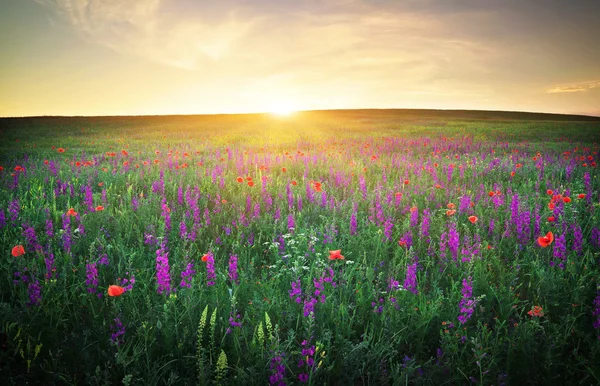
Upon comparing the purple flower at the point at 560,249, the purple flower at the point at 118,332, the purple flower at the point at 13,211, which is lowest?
the purple flower at the point at 118,332

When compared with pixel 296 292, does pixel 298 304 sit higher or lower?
lower

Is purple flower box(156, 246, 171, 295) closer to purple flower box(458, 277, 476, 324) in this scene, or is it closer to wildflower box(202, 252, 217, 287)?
wildflower box(202, 252, 217, 287)

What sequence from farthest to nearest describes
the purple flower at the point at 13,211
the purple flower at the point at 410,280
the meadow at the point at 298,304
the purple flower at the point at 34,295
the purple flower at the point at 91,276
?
the purple flower at the point at 13,211 < the purple flower at the point at 410,280 < the purple flower at the point at 91,276 < the purple flower at the point at 34,295 < the meadow at the point at 298,304

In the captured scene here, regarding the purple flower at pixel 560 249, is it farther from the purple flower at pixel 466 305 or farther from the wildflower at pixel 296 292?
the wildflower at pixel 296 292

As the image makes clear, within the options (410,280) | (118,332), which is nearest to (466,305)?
(410,280)

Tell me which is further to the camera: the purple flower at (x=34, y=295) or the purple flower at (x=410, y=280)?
the purple flower at (x=410, y=280)

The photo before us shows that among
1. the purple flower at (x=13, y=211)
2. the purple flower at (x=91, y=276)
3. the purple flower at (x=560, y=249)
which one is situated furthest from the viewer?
the purple flower at (x=13, y=211)

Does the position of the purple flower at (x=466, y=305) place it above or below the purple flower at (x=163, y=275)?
below

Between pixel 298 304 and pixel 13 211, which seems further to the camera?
pixel 13 211

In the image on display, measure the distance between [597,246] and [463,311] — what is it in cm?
205

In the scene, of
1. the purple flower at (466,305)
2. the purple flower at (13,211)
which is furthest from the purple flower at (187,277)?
the purple flower at (13,211)

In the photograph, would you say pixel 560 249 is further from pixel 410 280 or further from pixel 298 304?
pixel 298 304

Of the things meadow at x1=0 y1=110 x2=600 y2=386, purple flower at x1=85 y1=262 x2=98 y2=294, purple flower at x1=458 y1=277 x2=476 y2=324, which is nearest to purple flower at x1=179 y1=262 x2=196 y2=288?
meadow at x1=0 y1=110 x2=600 y2=386

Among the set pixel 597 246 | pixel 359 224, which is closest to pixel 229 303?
pixel 359 224
